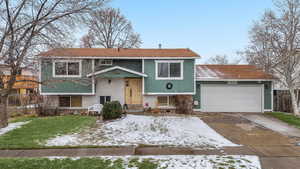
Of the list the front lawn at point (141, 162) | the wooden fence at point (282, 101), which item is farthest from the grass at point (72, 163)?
the wooden fence at point (282, 101)

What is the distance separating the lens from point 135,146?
638cm

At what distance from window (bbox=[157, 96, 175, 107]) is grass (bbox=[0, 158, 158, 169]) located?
393 inches

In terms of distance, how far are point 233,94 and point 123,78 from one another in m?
9.83

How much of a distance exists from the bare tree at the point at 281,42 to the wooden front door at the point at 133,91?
10371 millimetres

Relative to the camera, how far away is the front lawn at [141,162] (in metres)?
4.62

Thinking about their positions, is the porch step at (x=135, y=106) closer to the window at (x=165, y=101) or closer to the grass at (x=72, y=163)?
the window at (x=165, y=101)

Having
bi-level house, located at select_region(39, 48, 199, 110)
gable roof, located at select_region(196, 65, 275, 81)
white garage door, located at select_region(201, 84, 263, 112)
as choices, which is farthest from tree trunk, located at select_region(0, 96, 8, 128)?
white garage door, located at select_region(201, 84, 263, 112)

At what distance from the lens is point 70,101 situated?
14672 millimetres

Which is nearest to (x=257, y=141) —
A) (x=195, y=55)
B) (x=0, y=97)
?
(x=195, y=55)

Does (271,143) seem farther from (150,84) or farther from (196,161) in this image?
(150,84)

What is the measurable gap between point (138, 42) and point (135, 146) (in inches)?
906

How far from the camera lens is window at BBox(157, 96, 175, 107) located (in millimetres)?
14887

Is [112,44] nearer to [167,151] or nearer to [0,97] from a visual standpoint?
[0,97]

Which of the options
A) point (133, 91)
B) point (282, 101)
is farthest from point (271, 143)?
point (282, 101)
